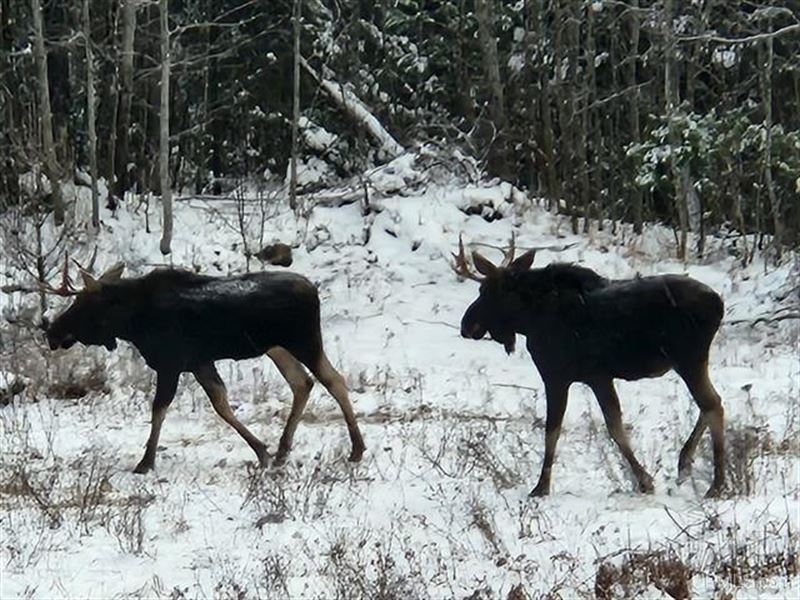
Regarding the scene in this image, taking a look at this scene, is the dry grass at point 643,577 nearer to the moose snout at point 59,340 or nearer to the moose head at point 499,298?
the moose head at point 499,298

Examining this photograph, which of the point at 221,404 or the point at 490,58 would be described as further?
the point at 490,58

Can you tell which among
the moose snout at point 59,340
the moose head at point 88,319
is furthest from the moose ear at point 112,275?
the moose snout at point 59,340

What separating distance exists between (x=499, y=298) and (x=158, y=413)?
295 cm

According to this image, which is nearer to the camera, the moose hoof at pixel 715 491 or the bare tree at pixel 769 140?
the moose hoof at pixel 715 491

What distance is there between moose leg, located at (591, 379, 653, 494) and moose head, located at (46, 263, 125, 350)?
408 centimetres

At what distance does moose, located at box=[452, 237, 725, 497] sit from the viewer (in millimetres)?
8156

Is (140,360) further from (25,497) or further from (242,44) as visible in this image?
(242,44)

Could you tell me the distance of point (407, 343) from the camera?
16.5 meters

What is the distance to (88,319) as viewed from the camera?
10.0m

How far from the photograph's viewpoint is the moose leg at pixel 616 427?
8.38m

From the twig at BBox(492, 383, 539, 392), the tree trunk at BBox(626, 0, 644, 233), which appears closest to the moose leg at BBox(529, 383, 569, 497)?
the twig at BBox(492, 383, 539, 392)

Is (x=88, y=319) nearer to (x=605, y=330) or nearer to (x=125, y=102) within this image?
(x=605, y=330)

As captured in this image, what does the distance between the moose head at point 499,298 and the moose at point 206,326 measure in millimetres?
1416

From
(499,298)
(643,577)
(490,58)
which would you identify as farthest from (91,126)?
(643,577)
